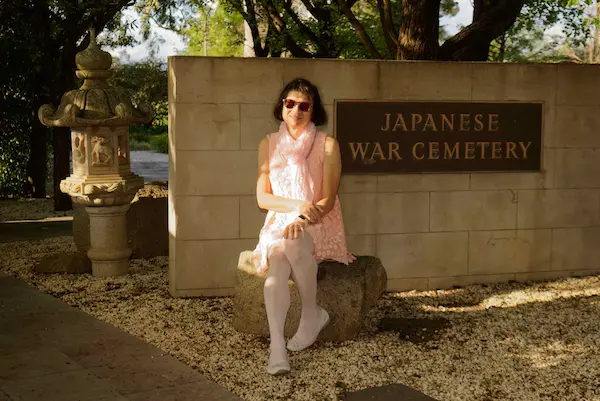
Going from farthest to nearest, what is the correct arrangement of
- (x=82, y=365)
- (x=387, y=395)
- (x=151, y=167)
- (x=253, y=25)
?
(x=151, y=167) < (x=253, y=25) < (x=82, y=365) < (x=387, y=395)

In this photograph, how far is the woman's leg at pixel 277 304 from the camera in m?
4.82

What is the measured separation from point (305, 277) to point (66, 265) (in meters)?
3.64

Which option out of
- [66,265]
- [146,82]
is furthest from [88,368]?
[146,82]

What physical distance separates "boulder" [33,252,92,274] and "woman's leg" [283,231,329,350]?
3.34 m

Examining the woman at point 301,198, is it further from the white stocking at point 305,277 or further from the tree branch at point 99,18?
the tree branch at point 99,18

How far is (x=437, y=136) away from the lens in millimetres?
7062

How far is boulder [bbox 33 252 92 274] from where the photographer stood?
7832mm

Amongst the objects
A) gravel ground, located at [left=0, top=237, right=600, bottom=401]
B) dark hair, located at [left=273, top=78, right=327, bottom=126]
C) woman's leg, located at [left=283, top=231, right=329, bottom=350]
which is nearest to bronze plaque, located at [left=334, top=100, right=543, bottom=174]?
gravel ground, located at [left=0, top=237, right=600, bottom=401]

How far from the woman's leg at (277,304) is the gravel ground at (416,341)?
0.12m

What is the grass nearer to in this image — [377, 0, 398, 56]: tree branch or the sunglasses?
[377, 0, 398, 56]: tree branch

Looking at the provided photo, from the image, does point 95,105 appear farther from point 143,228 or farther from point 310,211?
point 310,211

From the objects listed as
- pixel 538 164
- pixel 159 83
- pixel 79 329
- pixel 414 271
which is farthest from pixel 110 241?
pixel 159 83

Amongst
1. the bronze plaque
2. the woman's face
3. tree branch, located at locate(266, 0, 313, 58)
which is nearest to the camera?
the woman's face

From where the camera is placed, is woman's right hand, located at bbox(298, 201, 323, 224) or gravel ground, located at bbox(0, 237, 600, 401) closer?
gravel ground, located at bbox(0, 237, 600, 401)
